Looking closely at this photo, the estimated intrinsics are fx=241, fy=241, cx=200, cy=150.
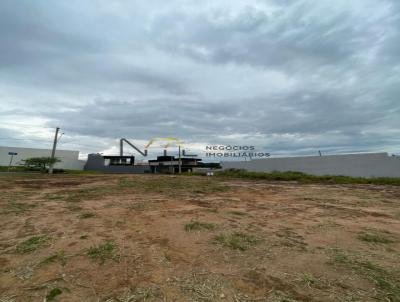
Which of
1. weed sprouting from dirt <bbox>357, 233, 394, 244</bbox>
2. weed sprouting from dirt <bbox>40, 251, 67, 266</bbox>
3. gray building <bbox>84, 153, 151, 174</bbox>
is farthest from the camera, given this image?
gray building <bbox>84, 153, 151, 174</bbox>

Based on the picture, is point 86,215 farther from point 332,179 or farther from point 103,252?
point 332,179

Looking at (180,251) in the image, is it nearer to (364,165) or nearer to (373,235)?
(373,235)

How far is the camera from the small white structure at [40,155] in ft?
131

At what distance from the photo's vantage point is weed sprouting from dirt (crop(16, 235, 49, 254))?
3367mm

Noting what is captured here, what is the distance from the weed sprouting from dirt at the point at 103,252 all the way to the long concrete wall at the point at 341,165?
23.1 meters

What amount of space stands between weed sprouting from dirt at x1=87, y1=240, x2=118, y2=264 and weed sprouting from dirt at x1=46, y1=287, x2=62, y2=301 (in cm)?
67

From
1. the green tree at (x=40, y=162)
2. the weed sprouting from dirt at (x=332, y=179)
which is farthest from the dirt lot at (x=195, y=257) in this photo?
the green tree at (x=40, y=162)

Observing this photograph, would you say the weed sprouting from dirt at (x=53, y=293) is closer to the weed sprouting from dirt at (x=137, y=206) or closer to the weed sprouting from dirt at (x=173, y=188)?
the weed sprouting from dirt at (x=137, y=206)

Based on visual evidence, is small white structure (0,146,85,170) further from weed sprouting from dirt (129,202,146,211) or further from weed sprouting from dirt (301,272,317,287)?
weed sprouting from dirt (301,272,317,287)

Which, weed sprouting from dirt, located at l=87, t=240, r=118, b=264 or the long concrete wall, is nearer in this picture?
weed sprouting from dirt, located at l=87, t=240, r=118, b=264

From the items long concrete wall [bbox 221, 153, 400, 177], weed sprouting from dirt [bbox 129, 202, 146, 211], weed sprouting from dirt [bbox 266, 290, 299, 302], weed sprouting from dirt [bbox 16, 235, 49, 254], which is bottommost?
weed sprouting from dirt [bbox 266, 290, 299, 302]

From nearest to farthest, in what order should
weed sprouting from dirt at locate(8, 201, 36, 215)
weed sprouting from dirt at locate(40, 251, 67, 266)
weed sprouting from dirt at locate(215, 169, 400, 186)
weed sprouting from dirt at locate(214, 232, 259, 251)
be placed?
weed sprouting from dirt at locate(40, 251, 67, 266)
weed sprouting from dirt at locate(214, 232, 259, 251)
weed sprouting from dirt at locate(8, 201, 36, 215)
weed sprouting from dirt at locate(215, 169, 400, 186)

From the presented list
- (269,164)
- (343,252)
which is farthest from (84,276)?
(269,164)

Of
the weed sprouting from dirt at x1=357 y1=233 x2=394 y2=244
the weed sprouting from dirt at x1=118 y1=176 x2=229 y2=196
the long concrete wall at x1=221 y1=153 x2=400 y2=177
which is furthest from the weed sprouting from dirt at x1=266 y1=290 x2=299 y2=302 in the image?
the long concrete wall at x1=221 y1=153 x2=400 y2=177
